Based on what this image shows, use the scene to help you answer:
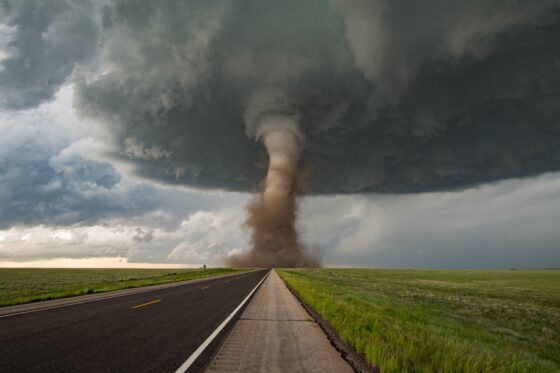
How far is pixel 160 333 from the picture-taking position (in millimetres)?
7895

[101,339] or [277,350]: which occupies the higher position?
[101,339]

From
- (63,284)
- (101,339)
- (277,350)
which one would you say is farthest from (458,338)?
(63,284)

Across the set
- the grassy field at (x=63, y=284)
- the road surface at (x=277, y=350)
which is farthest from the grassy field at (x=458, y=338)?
the grassy field at (x=63, y=284)

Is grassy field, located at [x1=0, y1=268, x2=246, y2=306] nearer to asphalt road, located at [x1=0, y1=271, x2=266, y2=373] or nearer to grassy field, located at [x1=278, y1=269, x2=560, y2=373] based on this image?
asphalt road, located at [x1=0, y1=271, x2=266, y2=373]

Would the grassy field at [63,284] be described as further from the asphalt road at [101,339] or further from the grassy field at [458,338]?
the grassy field at [458,338]

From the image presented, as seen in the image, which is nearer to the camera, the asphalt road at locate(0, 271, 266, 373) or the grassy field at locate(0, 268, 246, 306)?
the asphalt road at locate(0, 271, 266, 373)

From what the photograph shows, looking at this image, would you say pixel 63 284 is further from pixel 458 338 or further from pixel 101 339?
pixel 458 338

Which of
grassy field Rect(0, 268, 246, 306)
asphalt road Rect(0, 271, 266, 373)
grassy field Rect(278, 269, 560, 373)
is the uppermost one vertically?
grassy field Rect(0, 268, 246, 306)

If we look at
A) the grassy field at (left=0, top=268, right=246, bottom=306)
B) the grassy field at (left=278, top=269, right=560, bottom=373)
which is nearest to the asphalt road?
the grassy field at (left=278, top=269, right=560, bottom=373)

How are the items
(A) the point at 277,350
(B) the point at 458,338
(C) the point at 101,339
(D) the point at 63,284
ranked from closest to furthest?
(A) the point at 277,350 < (C) the point at 101,339 < (B) the point at 458,338 < (D) the point at 63,284

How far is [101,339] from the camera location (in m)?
7.07

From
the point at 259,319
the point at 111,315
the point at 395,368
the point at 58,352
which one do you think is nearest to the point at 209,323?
the point at 259,319

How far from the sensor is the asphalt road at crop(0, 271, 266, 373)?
5.29m

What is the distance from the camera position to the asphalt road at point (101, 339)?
5285mm
